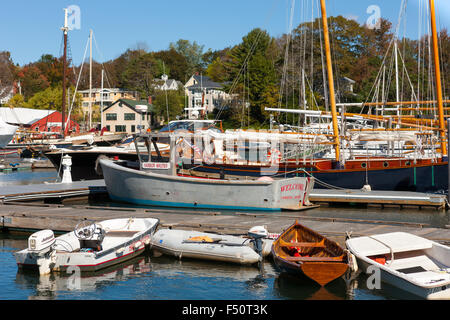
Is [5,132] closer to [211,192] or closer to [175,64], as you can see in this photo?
[211,192]

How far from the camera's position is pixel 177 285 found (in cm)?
1260

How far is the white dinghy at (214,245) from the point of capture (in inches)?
543

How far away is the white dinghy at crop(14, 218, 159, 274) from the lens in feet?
43.5

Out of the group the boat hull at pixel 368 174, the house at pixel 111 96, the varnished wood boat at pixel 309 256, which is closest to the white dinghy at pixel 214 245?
the varnished wood boat at pixel 309 256

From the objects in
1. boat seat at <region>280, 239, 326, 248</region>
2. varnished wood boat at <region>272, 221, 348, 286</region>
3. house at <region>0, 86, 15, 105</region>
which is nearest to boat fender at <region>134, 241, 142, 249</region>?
varnished wood boat at <region>272, 221, 348, 286</region>

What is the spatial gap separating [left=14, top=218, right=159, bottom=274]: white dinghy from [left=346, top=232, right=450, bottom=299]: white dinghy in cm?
590

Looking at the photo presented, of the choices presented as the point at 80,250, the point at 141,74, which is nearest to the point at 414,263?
the point at 80,250

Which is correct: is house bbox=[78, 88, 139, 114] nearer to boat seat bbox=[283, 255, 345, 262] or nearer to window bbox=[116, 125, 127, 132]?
window bbox=[116, 125, 127, 132]

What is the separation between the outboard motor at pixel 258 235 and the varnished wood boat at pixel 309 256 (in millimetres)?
452

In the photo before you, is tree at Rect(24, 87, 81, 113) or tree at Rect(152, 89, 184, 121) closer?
tree at Rect(152, 89, 184, 121)

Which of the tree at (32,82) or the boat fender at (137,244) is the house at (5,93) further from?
the boat fender at (137,244)

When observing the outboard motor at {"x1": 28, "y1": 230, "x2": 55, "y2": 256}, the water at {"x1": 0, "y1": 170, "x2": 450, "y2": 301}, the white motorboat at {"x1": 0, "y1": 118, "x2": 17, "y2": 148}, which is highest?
the white motorboat at {"x1": 0, "y1": 118, "x2": 17, "y2": 148}

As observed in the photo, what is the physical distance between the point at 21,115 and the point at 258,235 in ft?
247
